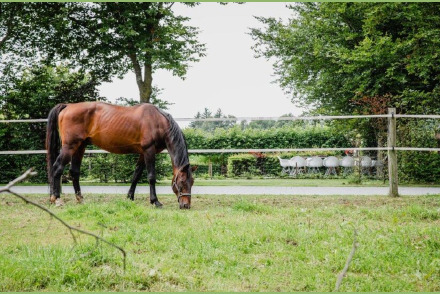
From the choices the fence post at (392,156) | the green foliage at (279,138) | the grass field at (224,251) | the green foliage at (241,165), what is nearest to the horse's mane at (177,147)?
the grass field at (224,251)

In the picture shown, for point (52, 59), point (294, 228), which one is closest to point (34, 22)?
point (52, 59)

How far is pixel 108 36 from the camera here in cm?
1279

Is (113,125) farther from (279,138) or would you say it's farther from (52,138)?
(279,138)

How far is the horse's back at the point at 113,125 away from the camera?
22.6 feet

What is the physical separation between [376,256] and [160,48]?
10.7 m

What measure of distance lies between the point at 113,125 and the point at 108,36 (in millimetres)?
6648

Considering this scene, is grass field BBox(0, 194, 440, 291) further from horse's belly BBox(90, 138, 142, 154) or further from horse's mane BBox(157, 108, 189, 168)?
horse's belly BBox(90, 138, 142, 154)

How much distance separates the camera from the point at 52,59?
47.7 ft

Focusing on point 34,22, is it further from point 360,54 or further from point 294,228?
point 294,228

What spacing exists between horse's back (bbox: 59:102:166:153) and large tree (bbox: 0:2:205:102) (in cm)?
553

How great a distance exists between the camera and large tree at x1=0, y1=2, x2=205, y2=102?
1273 cm

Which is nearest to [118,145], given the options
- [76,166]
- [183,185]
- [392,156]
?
[76,166]

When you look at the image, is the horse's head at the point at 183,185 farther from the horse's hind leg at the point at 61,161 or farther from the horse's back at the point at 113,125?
the horse's hind leg at the point at 61,161

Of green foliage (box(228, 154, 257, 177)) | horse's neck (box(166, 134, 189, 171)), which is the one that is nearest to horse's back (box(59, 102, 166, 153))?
horse's neck (box(166, 134, 189, 171))
